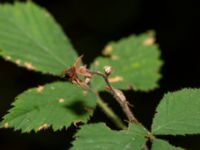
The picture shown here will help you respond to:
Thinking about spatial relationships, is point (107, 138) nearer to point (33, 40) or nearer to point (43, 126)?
point (43, 126)

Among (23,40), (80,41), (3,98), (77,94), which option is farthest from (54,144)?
(77,94)

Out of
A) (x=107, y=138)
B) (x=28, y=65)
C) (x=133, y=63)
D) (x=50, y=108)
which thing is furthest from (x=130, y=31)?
(x=107, y=138)

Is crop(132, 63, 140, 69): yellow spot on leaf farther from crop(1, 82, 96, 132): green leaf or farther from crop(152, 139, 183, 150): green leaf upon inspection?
crop(152, 139, 183, 150): green leaf

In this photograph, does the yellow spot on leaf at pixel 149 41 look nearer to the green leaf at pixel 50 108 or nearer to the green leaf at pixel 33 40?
the green leaf at pixel 33 40

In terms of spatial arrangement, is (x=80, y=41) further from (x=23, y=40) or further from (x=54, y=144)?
(x=23, y=40)

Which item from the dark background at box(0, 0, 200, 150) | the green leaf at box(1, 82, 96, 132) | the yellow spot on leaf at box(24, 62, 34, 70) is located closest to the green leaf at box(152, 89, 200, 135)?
the green leaf at box(1, 82, 96, 132)

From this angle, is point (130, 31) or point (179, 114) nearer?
point (179, 114)

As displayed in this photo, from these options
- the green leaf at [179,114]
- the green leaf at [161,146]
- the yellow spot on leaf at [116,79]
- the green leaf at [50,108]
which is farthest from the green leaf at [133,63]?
the green leaf at [161,146]
